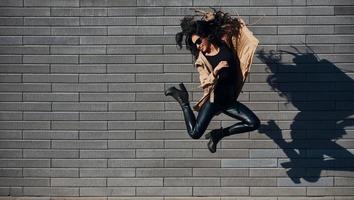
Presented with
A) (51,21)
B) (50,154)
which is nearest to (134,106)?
(50,154)

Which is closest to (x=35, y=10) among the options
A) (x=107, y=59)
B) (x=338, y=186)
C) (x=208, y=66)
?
(x=107, y=59)

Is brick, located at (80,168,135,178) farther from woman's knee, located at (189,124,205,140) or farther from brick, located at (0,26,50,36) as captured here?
brick, located at (0,26,50,36)

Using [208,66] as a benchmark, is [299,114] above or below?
below

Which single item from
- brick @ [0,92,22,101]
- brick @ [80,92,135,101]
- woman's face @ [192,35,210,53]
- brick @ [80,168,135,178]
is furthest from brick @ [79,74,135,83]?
woman's face @ [192,35,210,53]

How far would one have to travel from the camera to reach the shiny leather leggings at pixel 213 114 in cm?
684

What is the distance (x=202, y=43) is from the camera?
671 centimetres

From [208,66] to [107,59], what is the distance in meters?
1.54

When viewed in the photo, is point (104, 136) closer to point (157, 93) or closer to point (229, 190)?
point (157, 93)

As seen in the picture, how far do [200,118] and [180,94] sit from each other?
1.13ft

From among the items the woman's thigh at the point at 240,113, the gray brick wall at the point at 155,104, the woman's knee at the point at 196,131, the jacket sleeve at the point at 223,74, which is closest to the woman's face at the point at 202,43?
the jacket sleeve at the point at 223,74

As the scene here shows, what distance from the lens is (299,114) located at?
7.70m

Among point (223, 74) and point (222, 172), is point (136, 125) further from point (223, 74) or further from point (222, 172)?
point (223, 74)

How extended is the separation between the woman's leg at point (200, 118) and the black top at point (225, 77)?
0.30 feet

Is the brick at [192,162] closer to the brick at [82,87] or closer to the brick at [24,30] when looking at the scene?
the brick at [82,87]
